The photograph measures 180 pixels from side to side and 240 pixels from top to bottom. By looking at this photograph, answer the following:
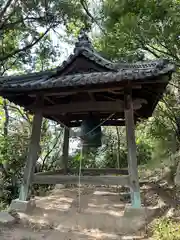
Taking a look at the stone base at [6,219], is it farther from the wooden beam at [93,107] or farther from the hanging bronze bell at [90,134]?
the wooden beam at [93,107]

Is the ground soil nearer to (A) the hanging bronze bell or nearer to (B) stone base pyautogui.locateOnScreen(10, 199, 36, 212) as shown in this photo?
(B) stone base pyautogui.locateOnScreen(10, 199, 36, 212)

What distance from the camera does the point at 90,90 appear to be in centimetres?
446

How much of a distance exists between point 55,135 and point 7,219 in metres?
6.64

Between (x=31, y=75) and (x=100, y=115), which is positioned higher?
(x=31, y=75)

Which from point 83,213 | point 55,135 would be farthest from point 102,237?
point 55,135

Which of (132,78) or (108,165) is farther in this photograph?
(108,165)

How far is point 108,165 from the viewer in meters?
11.3

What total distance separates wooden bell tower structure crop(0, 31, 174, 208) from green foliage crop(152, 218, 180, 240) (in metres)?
0.60

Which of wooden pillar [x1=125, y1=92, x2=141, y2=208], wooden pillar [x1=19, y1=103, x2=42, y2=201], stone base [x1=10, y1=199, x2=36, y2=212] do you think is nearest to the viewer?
wooden pillar [x1=125, y1=92, x2=141, y2=208]

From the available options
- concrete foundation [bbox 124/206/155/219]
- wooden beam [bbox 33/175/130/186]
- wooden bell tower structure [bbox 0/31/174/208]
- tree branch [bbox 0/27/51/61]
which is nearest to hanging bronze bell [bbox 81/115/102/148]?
wooden bell tower structure [bbox 0/31/174/208]

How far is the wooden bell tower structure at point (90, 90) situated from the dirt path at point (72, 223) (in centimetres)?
45

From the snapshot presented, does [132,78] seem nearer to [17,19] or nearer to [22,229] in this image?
[22,229]

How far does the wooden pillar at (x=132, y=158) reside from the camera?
4.21 m

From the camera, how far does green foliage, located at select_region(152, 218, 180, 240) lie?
304cm
